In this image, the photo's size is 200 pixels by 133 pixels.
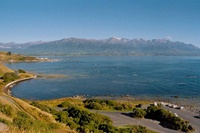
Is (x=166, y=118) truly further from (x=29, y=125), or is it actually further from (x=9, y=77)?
(x=9, y=77)

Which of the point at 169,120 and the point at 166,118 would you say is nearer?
the point at 169,120

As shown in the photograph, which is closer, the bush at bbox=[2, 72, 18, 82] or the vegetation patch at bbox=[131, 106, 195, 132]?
the vegetation patch at bbox=[131, 106, 195, 132]

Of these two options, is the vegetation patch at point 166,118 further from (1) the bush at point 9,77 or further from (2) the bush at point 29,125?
(1) the bush at point 9,77

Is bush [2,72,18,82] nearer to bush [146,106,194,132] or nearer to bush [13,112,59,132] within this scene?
bush [146,106,194,132]

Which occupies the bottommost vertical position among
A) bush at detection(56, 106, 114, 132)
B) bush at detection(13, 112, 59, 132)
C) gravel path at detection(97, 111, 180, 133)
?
gravel path at detection(97, 111, 180, 133)

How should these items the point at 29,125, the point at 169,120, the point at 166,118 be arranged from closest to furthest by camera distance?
the point at 29,125 < the point at 169,120 < the point at 166,118

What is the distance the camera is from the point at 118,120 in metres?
42.8

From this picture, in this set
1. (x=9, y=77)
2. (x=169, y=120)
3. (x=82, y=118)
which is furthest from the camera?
(x=9, y=77)

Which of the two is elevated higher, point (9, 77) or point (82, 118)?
point (82, 118)

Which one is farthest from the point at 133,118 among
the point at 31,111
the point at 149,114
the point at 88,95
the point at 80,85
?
the point at 80,85

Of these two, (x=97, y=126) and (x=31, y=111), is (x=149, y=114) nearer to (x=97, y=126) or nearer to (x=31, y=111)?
(x=97, y=126)

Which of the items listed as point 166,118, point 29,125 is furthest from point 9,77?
point 29,125

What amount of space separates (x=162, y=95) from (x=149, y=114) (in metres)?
33.6

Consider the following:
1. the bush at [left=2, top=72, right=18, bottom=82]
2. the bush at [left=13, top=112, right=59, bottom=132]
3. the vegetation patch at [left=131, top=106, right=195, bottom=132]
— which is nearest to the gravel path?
the vegetation patch at [left=131, top=106, right=195, bottom=132]
